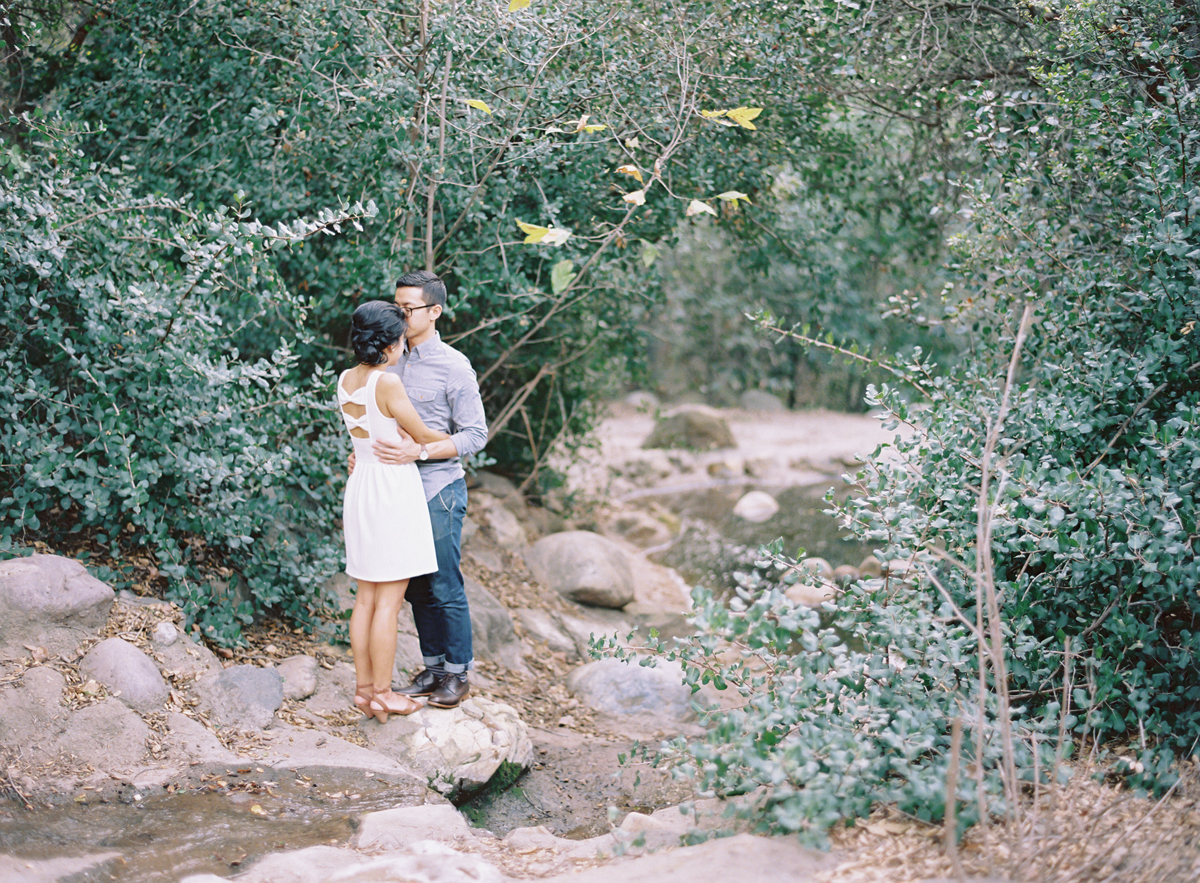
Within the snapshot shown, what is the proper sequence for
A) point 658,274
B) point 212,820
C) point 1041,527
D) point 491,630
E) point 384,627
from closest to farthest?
point 212,820 → point 1041,527 → point 384,627 → point 491,630 → point 658,274

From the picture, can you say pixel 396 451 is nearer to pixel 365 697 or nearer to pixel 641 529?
pixel 365 697

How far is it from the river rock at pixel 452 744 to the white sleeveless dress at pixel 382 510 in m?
0.70

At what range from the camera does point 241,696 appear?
12.3 feet

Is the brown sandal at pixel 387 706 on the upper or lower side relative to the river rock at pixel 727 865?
lower

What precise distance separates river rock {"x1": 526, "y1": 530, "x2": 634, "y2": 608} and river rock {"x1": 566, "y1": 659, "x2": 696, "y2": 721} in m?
1.67

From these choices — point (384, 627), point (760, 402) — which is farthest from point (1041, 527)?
point (760, 402)

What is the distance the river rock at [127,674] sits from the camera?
3521mm

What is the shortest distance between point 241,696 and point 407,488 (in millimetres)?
1151

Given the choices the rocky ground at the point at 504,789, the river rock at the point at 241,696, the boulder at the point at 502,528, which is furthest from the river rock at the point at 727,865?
the boulder at the point at 502,528

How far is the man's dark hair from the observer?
12.3 ft

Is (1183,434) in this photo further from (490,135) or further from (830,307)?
(830,307)

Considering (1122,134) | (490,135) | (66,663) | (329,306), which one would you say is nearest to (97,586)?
(66,663)

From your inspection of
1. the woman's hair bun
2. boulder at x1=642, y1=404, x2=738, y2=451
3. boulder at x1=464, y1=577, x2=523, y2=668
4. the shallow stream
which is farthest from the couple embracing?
boulder at x1=642, y1=404, x2=738, y2=451

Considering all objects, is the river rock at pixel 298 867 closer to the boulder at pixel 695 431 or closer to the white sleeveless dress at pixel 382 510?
the white sleeveless dress at pixel 382 510
